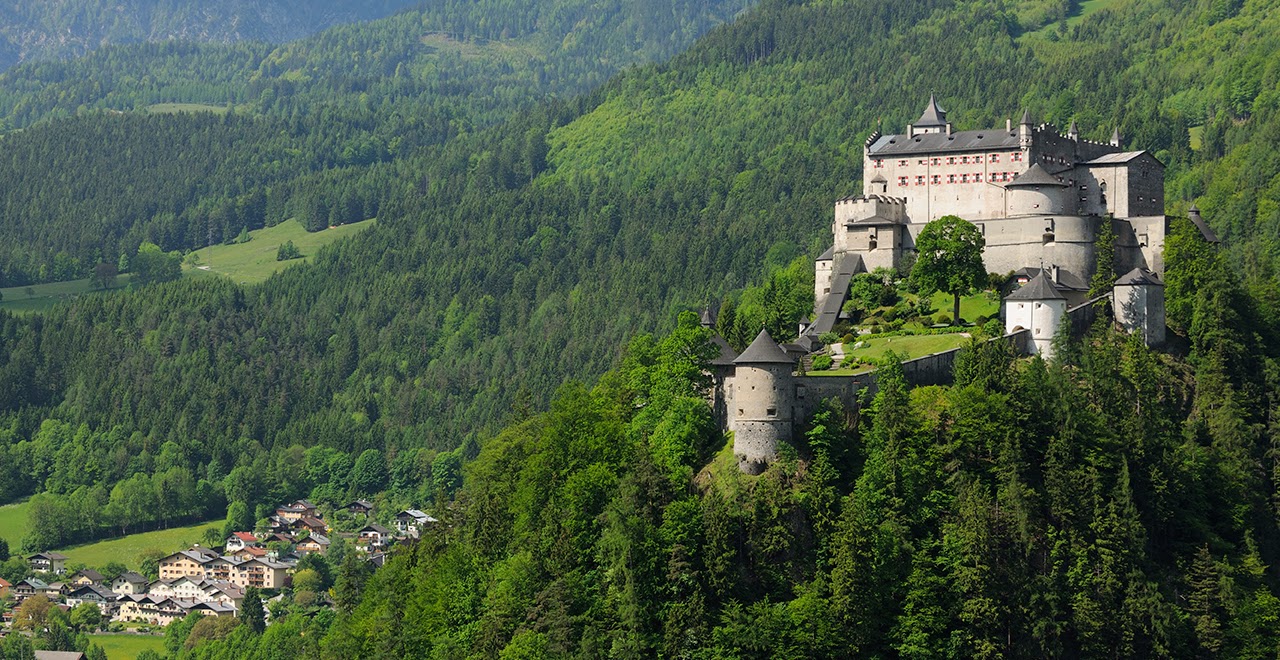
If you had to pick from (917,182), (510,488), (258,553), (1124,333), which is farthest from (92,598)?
(1124,333)

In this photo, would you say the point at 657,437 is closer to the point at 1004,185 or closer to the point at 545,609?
the point at 545,609

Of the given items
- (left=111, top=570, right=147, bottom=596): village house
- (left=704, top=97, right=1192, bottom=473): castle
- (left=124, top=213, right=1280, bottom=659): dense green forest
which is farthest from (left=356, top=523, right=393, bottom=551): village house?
(left=124, top=213, right=1280, bottom=659): dense green forest

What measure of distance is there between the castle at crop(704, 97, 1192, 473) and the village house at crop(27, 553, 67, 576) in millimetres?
100139

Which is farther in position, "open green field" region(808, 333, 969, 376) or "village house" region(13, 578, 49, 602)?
"village house" region(13, 578, 49, 602)

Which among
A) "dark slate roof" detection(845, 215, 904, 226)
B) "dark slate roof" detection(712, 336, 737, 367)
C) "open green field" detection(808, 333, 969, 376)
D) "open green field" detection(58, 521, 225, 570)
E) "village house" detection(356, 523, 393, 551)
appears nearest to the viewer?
"dark slate roof" detection(712, 336, 737, 367)

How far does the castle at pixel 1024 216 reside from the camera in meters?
101

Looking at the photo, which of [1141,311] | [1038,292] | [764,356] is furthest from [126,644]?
[1141,311]

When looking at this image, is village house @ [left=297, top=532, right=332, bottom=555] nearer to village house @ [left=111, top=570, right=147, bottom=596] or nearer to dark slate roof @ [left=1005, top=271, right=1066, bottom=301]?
village house @ [left=111, top=570, right=147, bottom=596]

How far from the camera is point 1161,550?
9106 centimetres

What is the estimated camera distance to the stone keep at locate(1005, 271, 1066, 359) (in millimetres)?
98062

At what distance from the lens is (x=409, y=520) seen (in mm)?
193125

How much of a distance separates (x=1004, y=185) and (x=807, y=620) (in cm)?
3979

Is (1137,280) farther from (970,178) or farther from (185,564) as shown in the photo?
(185,564)

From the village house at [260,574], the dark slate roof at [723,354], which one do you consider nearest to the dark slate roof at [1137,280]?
the dark slate roof at [723,354]
